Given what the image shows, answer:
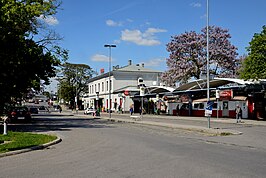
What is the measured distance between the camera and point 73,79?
98562mm

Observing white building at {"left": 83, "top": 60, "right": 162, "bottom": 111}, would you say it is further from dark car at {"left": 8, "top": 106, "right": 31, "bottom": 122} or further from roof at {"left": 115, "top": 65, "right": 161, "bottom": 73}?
dark car at {"left": 8, "top": 106, "right": 31, "bottom": 122}

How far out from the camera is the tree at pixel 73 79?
96.8 meters

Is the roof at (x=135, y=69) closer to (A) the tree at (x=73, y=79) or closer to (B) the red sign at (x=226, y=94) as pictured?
(A) the tree at (x=73, y=79)

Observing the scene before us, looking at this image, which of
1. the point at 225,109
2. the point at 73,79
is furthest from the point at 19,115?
the point at 73,79

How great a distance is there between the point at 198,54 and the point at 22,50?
36545 mm

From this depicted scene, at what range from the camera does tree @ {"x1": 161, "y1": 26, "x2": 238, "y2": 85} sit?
55.3m

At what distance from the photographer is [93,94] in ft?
306

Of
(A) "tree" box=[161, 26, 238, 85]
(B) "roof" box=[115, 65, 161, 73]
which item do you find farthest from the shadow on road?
(B) "roof" box=[115, 65, 161, 73]

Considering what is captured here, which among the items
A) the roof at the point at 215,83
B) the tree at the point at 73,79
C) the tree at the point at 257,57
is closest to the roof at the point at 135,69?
the tree at the point at 73,79

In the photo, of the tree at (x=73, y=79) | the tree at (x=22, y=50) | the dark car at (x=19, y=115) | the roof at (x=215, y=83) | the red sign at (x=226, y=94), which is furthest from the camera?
the tree at (x=73, y=79)

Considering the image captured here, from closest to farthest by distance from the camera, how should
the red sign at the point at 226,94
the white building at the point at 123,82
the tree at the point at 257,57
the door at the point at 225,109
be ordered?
the tree at the point at 257,57
the red sign at the point at 226,94
the door at the point at 225,109
the white building at the point at 123,82

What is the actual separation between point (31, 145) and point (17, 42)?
29.9 feet

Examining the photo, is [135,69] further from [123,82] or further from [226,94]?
[226,94]

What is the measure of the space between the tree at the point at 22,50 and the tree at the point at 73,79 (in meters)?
62.7
